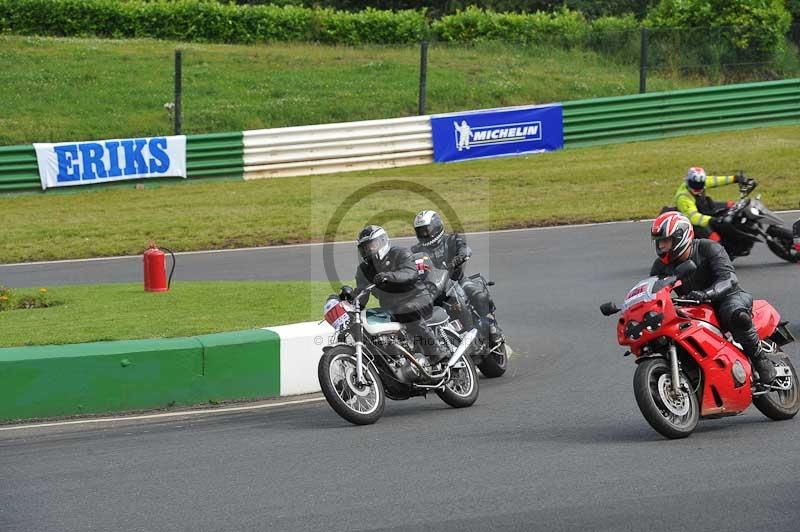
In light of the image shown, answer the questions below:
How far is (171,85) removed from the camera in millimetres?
31938

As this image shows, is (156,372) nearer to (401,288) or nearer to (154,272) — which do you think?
(401,288)

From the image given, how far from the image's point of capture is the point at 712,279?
9305 mm

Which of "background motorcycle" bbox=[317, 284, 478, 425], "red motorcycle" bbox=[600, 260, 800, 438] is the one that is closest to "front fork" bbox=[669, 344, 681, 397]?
"red motorcycle" bbox=[600, 260, 800, 438]

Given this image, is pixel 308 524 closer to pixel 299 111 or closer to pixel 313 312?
pixel 313 312

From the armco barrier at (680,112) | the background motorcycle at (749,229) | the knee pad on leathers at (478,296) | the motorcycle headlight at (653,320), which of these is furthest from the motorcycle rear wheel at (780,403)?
the armco barrier at (680,112)

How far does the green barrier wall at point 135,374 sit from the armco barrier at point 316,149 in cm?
1545

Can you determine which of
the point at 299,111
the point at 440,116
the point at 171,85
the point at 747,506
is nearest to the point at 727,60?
the point at 440,116

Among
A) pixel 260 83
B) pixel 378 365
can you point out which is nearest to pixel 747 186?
pixel 378 365

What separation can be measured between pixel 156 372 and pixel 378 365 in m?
1.90

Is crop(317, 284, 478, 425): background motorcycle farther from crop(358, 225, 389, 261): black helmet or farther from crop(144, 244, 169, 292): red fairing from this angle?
crop(144, 244, 169, 292): red fairing

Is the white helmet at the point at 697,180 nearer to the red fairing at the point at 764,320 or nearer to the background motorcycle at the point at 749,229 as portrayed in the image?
the background motorcycle at the point at 749,229

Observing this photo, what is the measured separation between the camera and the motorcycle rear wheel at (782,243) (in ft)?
54.5

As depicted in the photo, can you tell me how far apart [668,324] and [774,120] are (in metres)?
22.9

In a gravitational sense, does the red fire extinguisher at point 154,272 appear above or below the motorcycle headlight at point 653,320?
below
